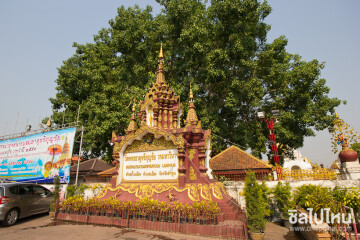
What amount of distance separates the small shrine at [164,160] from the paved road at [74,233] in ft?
5.88

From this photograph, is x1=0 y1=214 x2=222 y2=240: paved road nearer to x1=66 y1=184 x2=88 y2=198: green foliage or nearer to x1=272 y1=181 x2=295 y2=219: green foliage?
x1=66 y1=184 x2=88 y2=198: green foliage

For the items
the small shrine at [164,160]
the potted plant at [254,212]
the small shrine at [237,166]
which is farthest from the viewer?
the small shrine at [237,166]

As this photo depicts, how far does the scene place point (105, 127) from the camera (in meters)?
17.9

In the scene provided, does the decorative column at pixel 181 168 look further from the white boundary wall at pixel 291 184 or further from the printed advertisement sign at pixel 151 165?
the white boundary wall at pixel 291 184

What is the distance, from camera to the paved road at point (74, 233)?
714 cm

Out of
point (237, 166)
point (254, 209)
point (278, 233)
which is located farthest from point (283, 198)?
point (237, 166)

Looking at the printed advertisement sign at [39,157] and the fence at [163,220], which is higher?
the printed advertisement sign at [39,157]

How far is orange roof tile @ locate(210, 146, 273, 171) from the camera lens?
13461 mm

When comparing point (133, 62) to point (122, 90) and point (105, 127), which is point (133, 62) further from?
point (105, 127)

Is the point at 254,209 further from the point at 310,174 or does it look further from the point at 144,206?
the point at 310,174

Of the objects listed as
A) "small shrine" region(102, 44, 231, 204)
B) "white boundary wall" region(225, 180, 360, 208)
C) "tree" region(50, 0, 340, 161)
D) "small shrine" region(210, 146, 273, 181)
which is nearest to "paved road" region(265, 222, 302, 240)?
"small shrine" region(102, 44, 231, 204)

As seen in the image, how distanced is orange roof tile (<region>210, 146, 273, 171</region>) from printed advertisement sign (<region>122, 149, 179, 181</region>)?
5141 mm

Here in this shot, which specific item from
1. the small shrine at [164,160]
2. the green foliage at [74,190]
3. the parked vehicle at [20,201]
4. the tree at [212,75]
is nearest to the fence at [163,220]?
the small shrine at [164,160]

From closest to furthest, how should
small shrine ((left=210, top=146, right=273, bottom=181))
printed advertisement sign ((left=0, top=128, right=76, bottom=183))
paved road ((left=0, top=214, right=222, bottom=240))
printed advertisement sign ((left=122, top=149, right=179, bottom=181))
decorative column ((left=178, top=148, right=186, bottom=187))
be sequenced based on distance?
paved road ((left=0, top=214, right=222, bottom=240)), decorative column ((left=178, top=148, right=186, bottom=187)), printed advertisement sign ((left=122, top=149, right=179, bottom=181)), small shrine ((left=210, top=146, right=273, bottom=181)), printed advertisement sign ((left=0, top=128, right=76, bottom=183))
